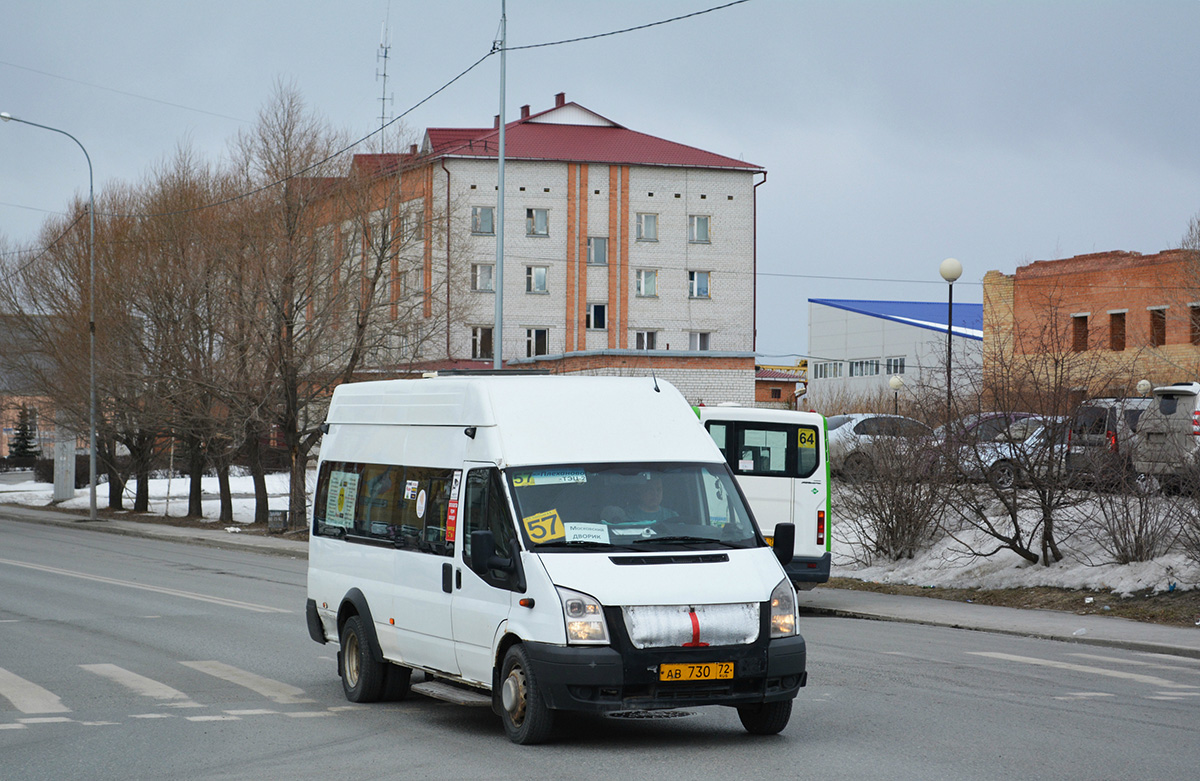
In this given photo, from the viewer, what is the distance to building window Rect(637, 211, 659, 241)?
64125 mm

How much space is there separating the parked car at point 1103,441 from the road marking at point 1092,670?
4.95 metres

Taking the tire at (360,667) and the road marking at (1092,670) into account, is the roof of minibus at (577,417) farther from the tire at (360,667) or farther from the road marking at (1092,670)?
the road marking at (1092,670)

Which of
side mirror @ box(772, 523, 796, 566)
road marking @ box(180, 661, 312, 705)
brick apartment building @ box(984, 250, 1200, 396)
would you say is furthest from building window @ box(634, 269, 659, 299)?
side mirror @ box(772, 523, 796, 566)

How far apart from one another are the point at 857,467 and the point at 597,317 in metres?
43.2

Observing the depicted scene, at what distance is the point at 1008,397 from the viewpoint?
58.2 ft

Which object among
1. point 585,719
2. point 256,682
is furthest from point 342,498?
point 585,719

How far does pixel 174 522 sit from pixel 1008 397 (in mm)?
30153

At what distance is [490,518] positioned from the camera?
27.5 ft

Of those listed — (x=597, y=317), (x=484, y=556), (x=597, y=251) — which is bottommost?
(x=484, y=556)

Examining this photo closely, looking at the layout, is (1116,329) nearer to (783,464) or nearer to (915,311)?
(915,311)

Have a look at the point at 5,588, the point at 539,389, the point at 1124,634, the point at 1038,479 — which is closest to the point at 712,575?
the point at 539,389

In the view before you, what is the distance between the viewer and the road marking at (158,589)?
17.0 metres

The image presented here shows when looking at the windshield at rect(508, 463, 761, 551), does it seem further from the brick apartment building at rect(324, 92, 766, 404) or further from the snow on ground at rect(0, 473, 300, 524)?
the brick apartment building at rect(324, 92, 766, 404)

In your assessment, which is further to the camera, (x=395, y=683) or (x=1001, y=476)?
(x=1001, y=476)
